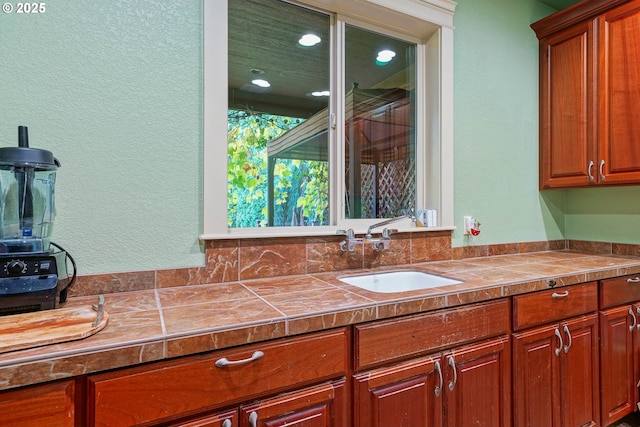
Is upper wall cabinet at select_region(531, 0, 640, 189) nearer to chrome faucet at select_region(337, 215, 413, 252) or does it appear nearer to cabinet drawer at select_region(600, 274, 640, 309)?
cabinet drawer at select_region(600, 274, 640, 309)

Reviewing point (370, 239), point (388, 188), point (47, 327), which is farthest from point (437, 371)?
point (47, 327)

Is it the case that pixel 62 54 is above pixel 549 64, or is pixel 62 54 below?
below

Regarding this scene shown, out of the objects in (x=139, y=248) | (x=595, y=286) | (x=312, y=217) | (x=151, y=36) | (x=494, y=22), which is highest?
(x=494, y=22)

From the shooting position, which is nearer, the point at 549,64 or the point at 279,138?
the point at 279,138

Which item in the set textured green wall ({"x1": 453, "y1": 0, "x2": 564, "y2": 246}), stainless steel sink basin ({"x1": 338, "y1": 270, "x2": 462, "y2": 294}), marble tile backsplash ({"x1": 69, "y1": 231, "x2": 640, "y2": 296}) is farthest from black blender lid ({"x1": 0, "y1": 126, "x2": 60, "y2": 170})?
textured green wall ({"x1": 453, "y1": 0, "x2": 564, "y2": 246})

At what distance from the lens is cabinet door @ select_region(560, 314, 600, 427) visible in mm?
1621

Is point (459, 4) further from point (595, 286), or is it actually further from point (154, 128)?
point (154, 128)

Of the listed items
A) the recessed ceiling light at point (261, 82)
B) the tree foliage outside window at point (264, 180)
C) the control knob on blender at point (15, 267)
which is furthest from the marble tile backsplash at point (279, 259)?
the recessed ceiling light at point (261, 82)

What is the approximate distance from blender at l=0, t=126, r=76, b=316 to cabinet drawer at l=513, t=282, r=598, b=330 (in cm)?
171

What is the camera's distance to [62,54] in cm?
123

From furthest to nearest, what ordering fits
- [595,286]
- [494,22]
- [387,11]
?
1. [494,22]
2. [387,11]
3. [595,286]

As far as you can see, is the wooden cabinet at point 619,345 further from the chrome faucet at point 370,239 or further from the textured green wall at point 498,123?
the chrome faucet at point 370,239

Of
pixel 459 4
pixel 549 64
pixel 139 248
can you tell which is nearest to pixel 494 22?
pixel 459 4

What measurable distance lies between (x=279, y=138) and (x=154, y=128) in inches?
22.8
